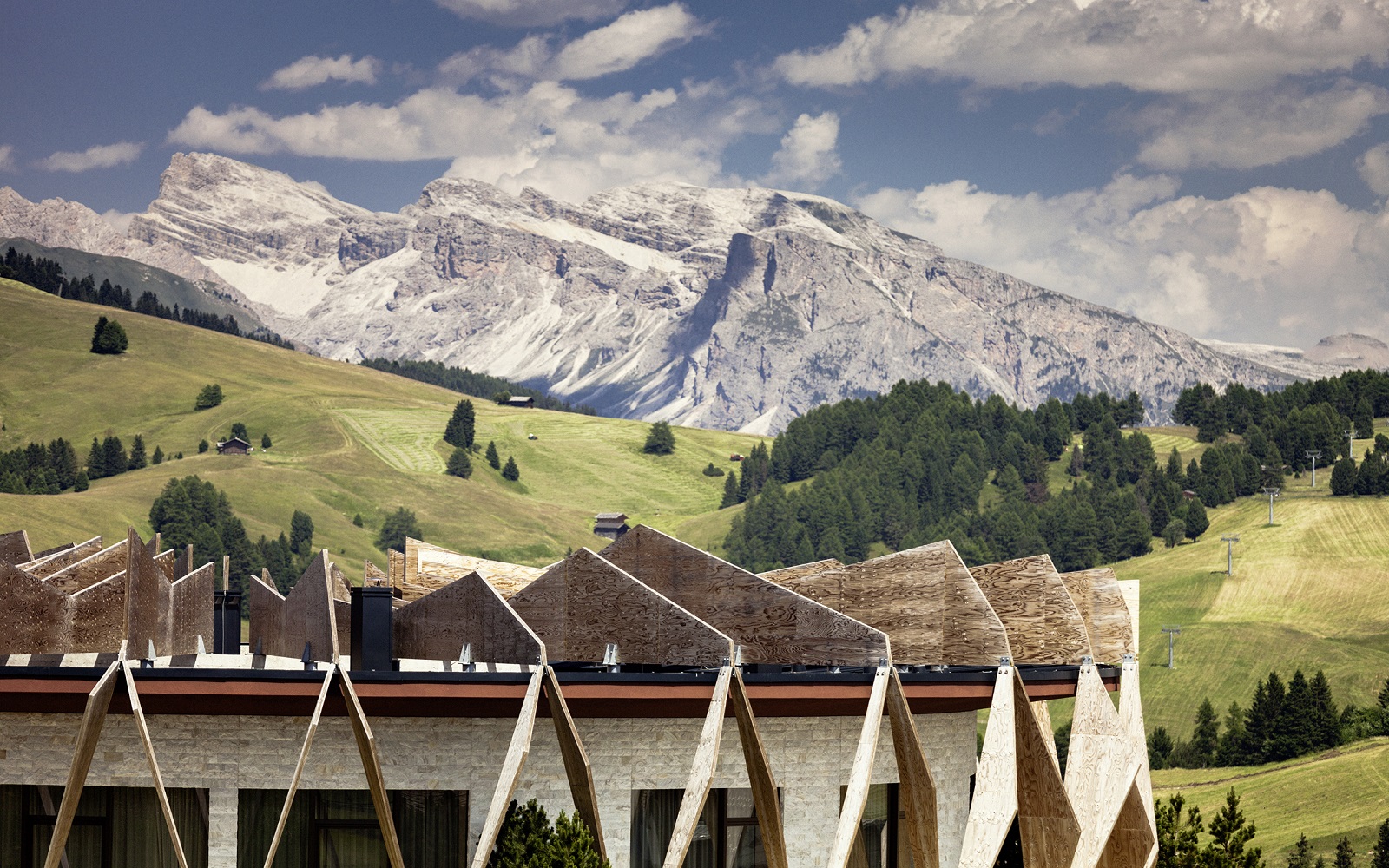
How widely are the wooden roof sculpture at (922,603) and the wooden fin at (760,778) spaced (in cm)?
437

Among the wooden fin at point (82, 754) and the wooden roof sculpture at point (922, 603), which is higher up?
the wooden roof sculpture at point (922, 603)

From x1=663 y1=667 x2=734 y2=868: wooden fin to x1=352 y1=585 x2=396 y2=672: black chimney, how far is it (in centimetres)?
583

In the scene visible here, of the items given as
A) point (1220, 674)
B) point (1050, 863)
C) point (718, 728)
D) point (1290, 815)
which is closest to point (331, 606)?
point (718, 728)

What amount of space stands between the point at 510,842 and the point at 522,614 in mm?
4018

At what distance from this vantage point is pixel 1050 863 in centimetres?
2433

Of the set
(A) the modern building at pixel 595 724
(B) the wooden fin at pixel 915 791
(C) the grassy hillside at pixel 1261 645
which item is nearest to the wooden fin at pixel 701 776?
(A) the modern building at pixel 595 724

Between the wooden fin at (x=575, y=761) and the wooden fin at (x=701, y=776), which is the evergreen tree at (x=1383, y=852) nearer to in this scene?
the wooden fin at (x=701, y=776)

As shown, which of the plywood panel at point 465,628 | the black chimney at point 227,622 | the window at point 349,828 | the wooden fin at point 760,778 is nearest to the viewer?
the window at point 349,828

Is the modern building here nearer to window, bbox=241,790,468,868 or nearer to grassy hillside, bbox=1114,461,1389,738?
window, bbox=241,790,468,868

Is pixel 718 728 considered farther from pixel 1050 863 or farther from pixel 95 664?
pixel 95 664

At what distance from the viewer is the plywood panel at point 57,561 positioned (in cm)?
2815

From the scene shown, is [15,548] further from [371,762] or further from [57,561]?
[371,762]

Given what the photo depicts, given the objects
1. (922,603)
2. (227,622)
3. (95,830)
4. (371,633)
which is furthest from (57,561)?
(922,603)

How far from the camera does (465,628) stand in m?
23.5
